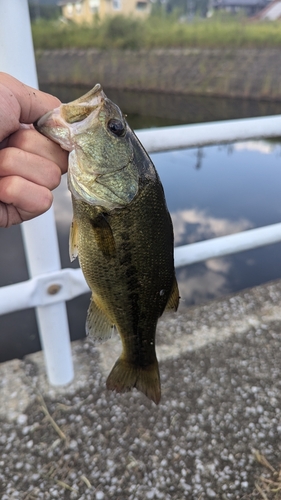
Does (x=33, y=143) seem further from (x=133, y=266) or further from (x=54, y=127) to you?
(x=133, y=266)

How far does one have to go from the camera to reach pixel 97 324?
4.01 ft

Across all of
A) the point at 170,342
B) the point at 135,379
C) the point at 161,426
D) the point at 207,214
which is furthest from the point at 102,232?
the point at 207,214

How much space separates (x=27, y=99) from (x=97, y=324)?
26.9 inches

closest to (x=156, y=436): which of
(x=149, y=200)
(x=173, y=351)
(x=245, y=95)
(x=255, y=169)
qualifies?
(x=173, y=351)

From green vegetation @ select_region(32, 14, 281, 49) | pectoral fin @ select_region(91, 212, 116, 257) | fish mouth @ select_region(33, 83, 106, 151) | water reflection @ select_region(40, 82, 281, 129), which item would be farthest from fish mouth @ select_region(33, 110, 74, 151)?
green vegetation @ select_region(32, 14, 281, 49)

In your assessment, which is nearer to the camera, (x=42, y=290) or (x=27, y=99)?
(x=27, y=99)

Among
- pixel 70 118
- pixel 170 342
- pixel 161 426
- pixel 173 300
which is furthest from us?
pixel 170 342

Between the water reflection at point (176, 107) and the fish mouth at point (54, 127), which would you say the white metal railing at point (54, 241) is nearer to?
Result: the fish mouth at point (54, 127)

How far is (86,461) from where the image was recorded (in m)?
1.62

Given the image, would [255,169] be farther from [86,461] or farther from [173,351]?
[86,461]

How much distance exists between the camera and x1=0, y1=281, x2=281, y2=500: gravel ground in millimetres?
1536

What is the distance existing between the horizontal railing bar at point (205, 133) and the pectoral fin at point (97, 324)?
635 millimetres

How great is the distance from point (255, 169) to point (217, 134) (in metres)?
6.05

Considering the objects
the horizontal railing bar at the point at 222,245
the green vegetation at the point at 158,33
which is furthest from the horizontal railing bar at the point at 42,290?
the green vegetation at the point at 158,33
